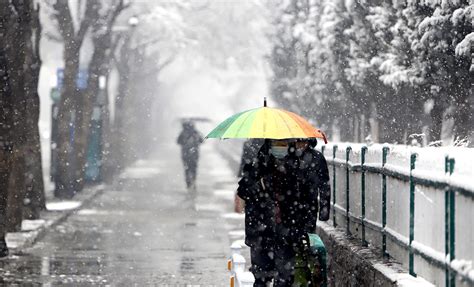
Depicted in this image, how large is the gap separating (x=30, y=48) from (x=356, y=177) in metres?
10.9

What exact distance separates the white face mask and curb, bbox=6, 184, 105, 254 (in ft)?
29.7

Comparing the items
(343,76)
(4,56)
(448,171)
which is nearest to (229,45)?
(343,76)

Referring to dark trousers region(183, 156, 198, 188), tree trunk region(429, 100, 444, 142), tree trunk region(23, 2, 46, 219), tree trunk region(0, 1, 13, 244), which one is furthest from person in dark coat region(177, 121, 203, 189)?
tree trunk region(0, 1, 13, 244)

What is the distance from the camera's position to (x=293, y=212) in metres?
10.9

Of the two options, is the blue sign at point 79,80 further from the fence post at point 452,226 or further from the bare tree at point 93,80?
the fence post at point 452,226

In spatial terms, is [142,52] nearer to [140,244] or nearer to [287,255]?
[140,244]

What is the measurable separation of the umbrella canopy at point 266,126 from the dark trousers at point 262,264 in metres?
0.97

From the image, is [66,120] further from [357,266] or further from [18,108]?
[357,266]

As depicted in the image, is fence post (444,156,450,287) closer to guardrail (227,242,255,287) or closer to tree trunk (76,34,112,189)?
guardrail (227,242,255,287)

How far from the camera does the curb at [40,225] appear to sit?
20.4 metres

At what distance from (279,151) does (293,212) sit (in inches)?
20.7

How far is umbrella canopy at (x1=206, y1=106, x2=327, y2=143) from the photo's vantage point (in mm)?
11422

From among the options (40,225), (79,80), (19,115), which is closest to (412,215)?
(19,115)

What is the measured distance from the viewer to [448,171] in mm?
9195
